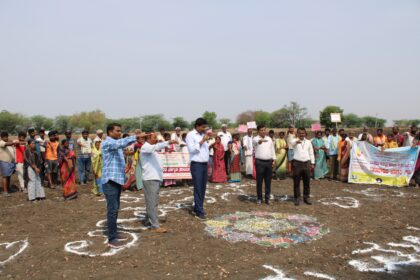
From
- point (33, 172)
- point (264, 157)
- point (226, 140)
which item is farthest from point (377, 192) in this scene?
point (33, 172)

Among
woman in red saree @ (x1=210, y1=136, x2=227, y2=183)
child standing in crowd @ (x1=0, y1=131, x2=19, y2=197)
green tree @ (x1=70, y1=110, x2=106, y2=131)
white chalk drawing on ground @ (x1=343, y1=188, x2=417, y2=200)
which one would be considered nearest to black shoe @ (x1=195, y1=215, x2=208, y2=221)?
woman in red saree @ (x1=210, y1=136, x2=227, y2=183)

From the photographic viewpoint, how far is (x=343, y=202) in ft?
30.9

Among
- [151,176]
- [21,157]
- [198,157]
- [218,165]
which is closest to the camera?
[151,176]

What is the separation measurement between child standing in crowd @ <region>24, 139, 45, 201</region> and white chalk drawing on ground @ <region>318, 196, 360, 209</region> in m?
7.94

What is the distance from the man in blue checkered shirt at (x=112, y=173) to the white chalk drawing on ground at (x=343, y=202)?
5763mm

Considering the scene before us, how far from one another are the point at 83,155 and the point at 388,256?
10.5 m

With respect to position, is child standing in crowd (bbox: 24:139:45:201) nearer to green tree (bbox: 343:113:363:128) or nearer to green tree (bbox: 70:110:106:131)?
green tree (bbox: 70:110:106:131)

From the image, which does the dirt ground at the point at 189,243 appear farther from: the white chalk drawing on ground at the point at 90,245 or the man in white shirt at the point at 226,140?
the man in white shirt at the point at 226,140

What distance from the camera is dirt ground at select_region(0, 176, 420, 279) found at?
4.96 meters

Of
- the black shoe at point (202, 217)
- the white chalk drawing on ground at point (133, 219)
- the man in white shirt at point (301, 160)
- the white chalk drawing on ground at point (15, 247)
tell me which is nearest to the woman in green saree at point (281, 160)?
the white chalk drawing on ground at point (133, 219)

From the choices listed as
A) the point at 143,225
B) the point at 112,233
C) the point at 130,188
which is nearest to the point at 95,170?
the point at 130,188

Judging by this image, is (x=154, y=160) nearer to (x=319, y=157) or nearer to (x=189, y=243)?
(x=189, y=243)

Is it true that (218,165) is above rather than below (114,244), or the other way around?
above

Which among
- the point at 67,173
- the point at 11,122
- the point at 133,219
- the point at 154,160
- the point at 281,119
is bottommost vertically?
the point at 133,219
